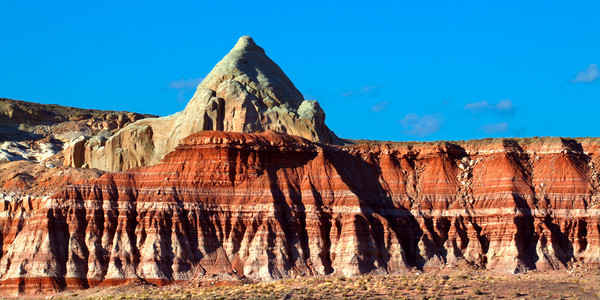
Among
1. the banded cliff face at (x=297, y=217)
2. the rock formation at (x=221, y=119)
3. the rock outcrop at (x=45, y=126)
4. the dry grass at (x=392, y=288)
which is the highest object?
the rock outcrop at (x=45, y=126)

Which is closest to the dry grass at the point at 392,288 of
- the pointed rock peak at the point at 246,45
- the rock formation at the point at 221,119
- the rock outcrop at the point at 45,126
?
the rock formation at the point at 221,119

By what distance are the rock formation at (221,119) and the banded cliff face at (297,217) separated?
11.5 meters

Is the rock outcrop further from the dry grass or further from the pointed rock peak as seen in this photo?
the dry grass

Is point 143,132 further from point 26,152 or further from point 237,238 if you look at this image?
point 26,152

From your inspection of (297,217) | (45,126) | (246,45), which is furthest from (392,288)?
(45,126)

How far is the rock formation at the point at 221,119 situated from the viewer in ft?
270

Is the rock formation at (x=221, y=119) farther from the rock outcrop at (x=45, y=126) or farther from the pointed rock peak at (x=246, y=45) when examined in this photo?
the rock outcrop at (x=45, y=126)

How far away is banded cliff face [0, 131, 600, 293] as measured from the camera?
6519 cm

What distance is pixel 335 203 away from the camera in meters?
68.2

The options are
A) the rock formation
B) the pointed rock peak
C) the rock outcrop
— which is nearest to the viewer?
the rock formation

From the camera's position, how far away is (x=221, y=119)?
82.7 m

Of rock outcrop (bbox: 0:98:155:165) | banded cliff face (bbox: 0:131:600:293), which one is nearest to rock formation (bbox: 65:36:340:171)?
banded cliff face (bbox: 0:131:600:293)

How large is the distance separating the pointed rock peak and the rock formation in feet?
13.9

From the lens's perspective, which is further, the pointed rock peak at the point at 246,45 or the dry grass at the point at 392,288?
the pointed rock peak at the point at 246,45
